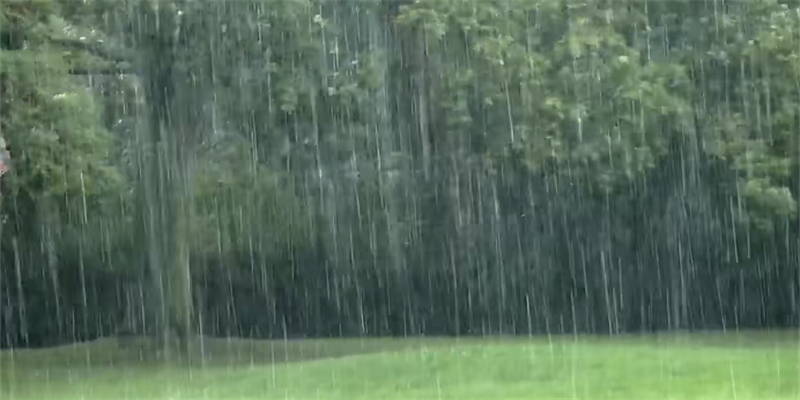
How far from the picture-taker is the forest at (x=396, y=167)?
58.1 feet

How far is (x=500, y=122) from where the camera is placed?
18.7m

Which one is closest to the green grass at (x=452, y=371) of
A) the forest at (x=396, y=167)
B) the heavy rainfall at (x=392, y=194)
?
the heavy rainfall at (x=392, y=194)

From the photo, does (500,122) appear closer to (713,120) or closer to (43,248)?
(713,120)

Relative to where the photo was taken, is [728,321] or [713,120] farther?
[728,321]

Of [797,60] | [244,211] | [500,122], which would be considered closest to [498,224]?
[500,122]

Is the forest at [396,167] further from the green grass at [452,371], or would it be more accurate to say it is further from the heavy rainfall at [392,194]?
the green grass at [452,371]

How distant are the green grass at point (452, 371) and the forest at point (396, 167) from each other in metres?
1.76

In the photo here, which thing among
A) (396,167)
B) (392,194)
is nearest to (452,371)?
(396,167)

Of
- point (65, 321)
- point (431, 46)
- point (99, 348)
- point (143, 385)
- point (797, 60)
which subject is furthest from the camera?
point (65, 321)

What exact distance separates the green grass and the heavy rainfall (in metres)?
0.09

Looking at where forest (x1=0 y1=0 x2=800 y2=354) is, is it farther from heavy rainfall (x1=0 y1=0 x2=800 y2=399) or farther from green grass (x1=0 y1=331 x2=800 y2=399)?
green grass (x1=0 y1=331 x2=800 y2=399)

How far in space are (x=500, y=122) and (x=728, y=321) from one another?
5.92 meters

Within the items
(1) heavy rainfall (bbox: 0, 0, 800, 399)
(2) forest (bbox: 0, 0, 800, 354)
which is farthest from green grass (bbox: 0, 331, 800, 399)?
(2) forest (bbox: 0, 0, 800, 354)

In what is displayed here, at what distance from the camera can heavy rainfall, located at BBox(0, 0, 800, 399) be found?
54.2 ft
